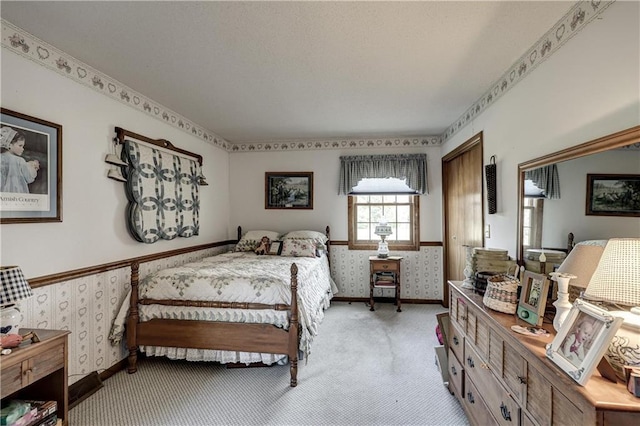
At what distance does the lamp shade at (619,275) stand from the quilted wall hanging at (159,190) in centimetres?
A: 319

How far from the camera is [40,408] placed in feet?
5.41

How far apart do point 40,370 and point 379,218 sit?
154 inches

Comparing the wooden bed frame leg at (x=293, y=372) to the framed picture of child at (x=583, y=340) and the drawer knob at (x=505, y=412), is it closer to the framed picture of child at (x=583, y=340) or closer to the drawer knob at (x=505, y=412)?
the drawer knob at (x=505, y=412)

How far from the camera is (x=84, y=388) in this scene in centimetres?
220

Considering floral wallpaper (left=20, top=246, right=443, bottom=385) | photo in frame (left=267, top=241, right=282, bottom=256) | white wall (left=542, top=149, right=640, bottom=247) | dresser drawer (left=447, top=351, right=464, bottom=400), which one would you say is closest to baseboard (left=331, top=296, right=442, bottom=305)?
photo in frame (left=267, top=241, right=282, bottom=256)

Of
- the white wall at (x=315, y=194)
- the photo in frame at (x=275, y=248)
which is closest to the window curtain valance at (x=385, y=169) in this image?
the white wall at (x=315, y=194)

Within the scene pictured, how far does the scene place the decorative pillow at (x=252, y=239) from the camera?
4.24 meters

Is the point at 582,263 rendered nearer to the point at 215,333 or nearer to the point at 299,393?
the point at 299,393

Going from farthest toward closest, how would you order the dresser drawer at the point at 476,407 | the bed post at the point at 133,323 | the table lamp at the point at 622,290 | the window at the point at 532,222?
the bed post at the point at 133,323 < the window at the point at 532,222 < the dresser drawer at the point at 476,407 < the table lamp at the point at 622,290

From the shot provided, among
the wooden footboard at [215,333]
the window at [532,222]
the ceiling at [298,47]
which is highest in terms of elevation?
the ceiling at [298,47]

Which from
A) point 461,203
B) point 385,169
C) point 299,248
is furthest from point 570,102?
point 299,248

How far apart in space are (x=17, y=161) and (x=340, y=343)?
2.99 m

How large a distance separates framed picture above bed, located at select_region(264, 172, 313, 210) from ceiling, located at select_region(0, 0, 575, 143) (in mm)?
1477

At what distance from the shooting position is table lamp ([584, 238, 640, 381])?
3.19 ft
